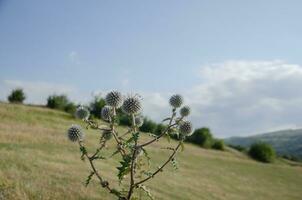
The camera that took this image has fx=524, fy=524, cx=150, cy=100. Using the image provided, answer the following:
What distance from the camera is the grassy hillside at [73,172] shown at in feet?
49.6

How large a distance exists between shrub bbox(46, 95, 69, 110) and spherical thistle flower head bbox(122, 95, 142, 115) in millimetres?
45725

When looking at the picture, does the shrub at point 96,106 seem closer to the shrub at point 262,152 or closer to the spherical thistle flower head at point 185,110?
the shrub at point 262,152

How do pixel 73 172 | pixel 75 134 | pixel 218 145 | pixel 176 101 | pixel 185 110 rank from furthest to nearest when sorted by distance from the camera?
1. pixel 218 145
2. pixel 73 172
3. pixel 185 110
4. pixel 176 101
5. pixel 75 134

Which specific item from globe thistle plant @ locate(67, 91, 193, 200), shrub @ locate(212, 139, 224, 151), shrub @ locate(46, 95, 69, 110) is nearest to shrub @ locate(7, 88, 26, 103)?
shrub @ locate(46, 95, 69, 110)

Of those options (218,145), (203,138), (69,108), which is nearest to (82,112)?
(69,108)

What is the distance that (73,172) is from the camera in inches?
740

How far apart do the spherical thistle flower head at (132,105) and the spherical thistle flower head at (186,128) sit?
94 centimetres

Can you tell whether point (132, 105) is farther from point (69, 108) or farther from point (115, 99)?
point (69, 108)

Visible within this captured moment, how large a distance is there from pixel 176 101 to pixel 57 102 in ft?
148

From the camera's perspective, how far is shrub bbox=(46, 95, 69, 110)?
2032 inches

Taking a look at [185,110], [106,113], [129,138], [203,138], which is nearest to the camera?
[129,138]

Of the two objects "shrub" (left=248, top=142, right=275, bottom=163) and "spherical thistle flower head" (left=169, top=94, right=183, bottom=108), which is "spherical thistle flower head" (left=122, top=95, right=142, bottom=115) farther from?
"shrub" (left=248, top=142, right=275, bottom=163)


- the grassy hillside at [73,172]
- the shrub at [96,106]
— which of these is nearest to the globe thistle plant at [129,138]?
the grassy hillside at [73,172]

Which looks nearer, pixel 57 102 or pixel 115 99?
pixel 115 99
